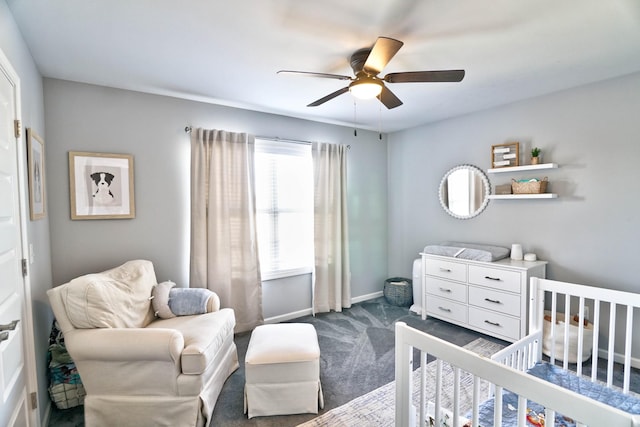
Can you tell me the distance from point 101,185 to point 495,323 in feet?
12.8

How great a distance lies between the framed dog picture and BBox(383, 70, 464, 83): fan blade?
2.40 metres

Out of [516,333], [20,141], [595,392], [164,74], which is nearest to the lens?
[595,392]

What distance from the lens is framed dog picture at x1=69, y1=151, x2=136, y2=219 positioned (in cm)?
250

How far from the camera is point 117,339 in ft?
5.91

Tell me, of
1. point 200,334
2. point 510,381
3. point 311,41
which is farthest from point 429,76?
point 200,334

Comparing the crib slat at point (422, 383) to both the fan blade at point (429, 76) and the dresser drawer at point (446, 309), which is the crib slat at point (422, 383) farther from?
the dresser drawer at point (446, 309)

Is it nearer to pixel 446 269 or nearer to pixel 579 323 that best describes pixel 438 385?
pixel 579 323

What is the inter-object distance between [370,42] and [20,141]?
2170mm

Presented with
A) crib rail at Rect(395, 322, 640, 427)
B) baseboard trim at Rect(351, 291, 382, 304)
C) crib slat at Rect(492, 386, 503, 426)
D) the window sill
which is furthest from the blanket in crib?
baseboard trim at Rect(351, 291, 382, 304)

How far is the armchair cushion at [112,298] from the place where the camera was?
1863mm

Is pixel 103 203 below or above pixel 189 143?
below

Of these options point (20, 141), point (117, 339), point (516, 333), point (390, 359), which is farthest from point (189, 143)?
point (516, 333)

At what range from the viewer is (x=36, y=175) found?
1985mm

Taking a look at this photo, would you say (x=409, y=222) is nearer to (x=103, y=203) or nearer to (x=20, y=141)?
(x=103, y=203)
